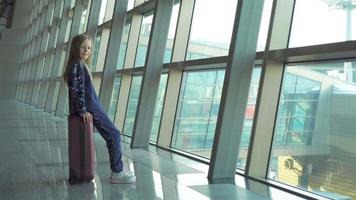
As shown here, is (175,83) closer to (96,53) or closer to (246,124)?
(246,124)

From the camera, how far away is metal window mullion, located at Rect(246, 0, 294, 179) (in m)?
4.21

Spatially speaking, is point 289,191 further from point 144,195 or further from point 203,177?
point 144,195

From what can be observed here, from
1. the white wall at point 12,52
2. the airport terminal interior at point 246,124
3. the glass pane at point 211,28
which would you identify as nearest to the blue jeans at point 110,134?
the airport terminal interior at point 246,124

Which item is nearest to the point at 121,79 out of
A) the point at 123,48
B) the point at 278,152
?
the point at 123,48

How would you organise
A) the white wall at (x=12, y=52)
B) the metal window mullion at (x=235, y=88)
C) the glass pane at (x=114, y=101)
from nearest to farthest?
1. the metal window mullion at (x=235, y=88)
2. the glass pane at (x=114, y=101)
3. the white wall at (x=12, y=52)

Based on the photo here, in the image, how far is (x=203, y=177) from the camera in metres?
4.27

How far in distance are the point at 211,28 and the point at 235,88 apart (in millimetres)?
2237

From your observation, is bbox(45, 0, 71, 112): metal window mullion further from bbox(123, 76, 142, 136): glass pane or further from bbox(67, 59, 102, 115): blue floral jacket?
bbox(67, 59, 102, 115): blue floral jacket

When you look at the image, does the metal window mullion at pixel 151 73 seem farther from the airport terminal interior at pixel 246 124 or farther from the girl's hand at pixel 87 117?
the girl's hand at pixel 87 117

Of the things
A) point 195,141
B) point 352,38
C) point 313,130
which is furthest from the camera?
point 195,141

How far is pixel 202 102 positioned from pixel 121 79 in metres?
3.46

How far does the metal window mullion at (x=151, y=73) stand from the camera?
6391 mm

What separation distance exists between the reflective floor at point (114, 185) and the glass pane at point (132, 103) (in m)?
3.11

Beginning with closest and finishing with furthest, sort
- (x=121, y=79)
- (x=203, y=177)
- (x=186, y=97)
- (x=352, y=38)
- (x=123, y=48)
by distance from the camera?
(x=352, y=38) < (x=203, y=177) < (x=186, y=97) < (x=121, y=79) < (x=123, y=48)
